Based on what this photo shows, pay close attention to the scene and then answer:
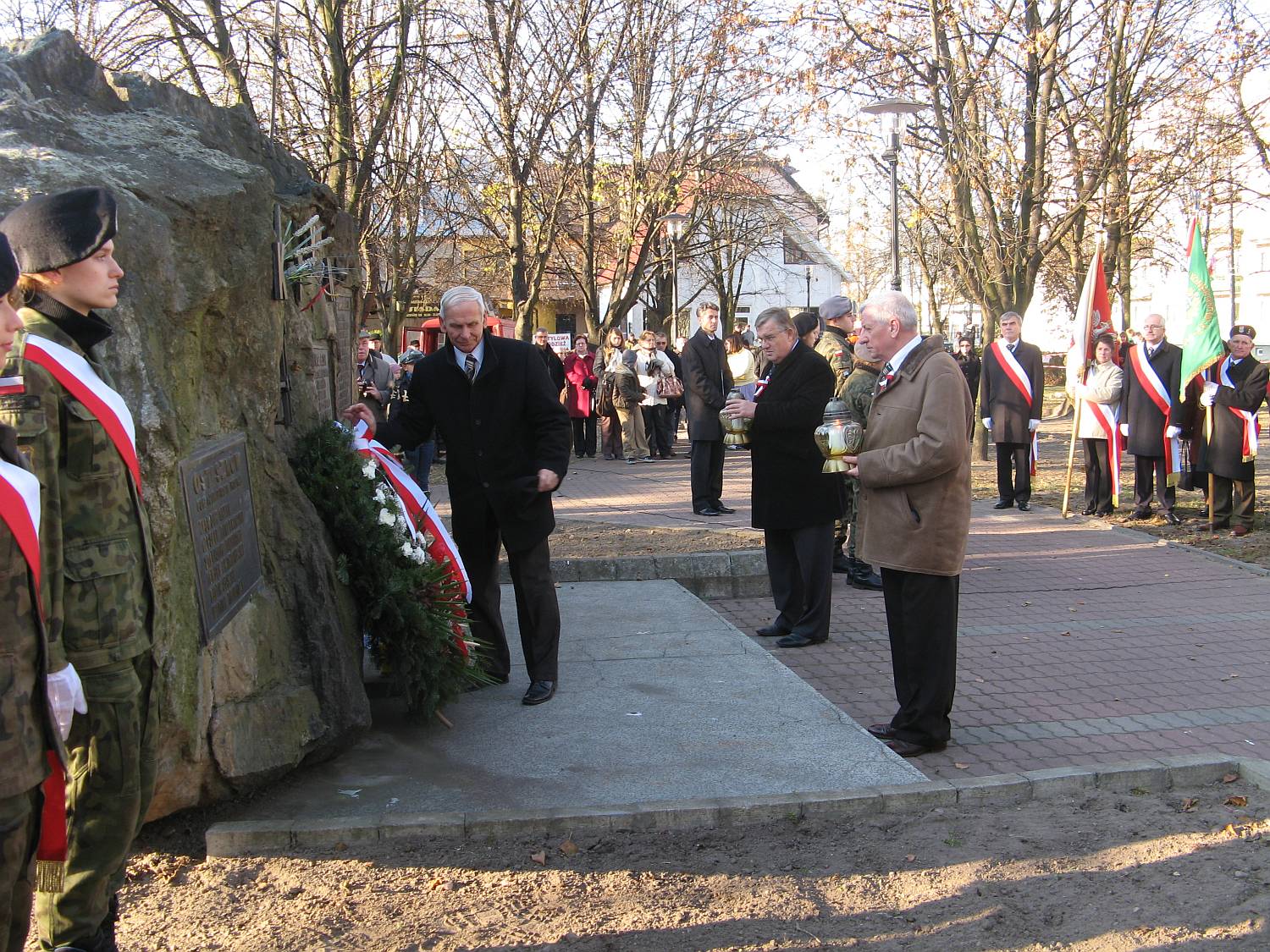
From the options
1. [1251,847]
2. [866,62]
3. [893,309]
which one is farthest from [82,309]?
[866,62]

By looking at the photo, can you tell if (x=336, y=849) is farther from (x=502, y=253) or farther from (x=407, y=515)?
(x=502, y=253)

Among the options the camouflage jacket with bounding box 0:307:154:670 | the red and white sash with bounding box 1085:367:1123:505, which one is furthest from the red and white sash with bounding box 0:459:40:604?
the red and white sash with bounding box 1085:367:1123:505

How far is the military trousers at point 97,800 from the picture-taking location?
9.54ft

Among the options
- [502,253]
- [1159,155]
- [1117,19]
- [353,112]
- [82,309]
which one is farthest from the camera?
[502,253]

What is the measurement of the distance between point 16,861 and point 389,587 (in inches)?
91.3

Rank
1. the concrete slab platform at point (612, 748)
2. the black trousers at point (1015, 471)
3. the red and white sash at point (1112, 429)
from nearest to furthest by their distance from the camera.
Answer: the concrete slab platform at point (612, 748) → the red and white sash at point (1112, 429) → the black trousers at point (1015, 471)

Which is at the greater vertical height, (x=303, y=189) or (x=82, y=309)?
(x=303, y=189)

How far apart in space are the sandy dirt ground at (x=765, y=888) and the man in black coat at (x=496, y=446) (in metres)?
1.60

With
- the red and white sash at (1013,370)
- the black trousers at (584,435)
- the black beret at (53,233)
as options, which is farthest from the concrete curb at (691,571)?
the black trousers at (584,435)

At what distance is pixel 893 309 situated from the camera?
4828mm

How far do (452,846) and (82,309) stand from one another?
2141 mm

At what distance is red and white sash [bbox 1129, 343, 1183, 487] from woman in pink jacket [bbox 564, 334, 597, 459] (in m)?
8.81

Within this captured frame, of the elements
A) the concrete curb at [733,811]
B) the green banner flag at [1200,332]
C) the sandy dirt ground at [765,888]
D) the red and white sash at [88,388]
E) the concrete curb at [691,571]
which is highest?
the green banner flag at [1200,332]

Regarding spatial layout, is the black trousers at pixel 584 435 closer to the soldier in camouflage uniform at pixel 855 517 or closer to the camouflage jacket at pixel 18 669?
the soldier in camouflage uniform at pixel 855 517
